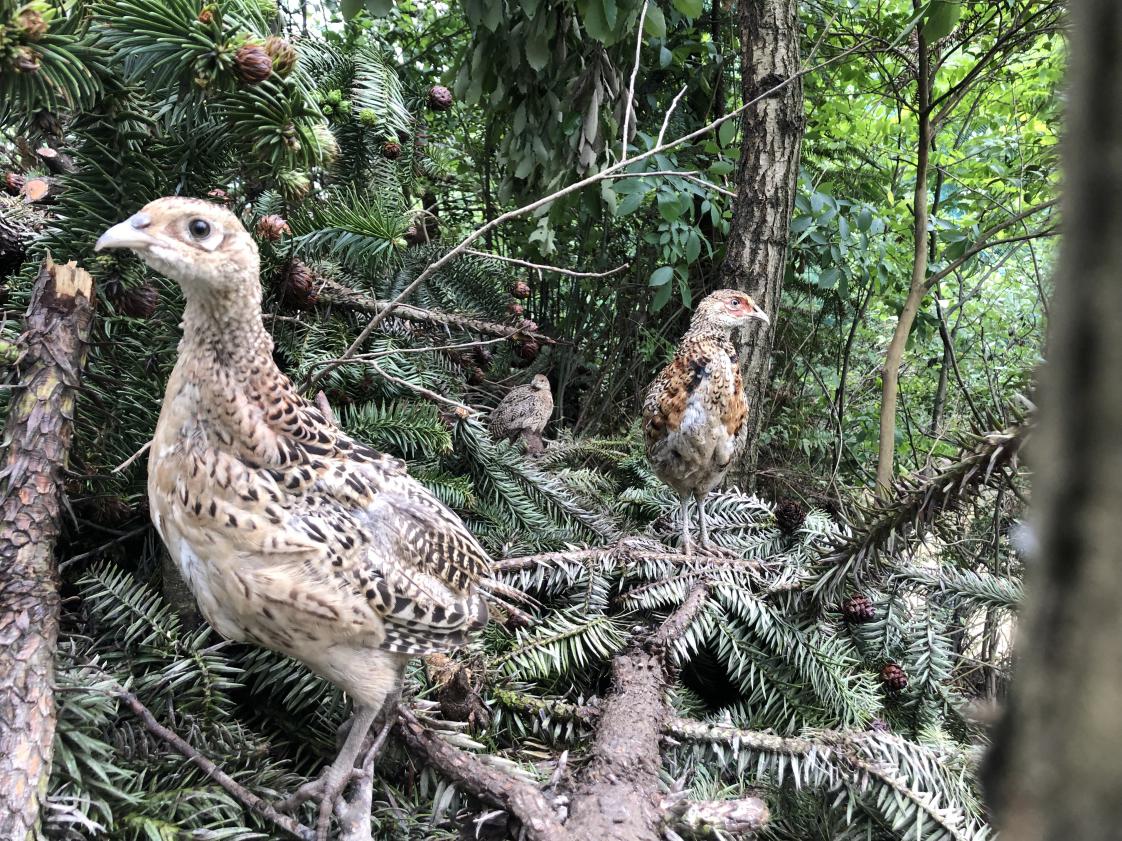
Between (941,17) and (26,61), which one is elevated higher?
(941,17)

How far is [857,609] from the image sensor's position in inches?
86.5

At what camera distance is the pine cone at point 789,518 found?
2.72 m

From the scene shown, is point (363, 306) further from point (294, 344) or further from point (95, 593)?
point (95, 593)

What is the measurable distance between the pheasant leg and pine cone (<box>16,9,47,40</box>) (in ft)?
6.69

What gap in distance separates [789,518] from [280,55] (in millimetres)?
1974

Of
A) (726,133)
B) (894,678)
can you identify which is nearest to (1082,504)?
(894,678)

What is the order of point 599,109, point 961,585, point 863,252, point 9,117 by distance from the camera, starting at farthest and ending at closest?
point 863,252 → point 599,109 → point 961,585 → point 9,117

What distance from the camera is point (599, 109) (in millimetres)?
2758

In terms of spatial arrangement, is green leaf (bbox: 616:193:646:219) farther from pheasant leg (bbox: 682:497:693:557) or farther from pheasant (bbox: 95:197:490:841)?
pheasant (bbox: 95:197:490:841)

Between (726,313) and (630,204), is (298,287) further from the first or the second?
(726,313)

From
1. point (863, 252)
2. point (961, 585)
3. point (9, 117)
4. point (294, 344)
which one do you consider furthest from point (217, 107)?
point (863, 252)

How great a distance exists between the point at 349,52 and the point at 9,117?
146 cm

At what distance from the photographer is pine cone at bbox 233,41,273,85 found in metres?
1.49

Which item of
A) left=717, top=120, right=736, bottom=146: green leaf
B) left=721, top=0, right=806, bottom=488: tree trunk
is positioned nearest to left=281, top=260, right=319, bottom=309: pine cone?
left=721, top=0, right=806, bottom=488: tree trunk
